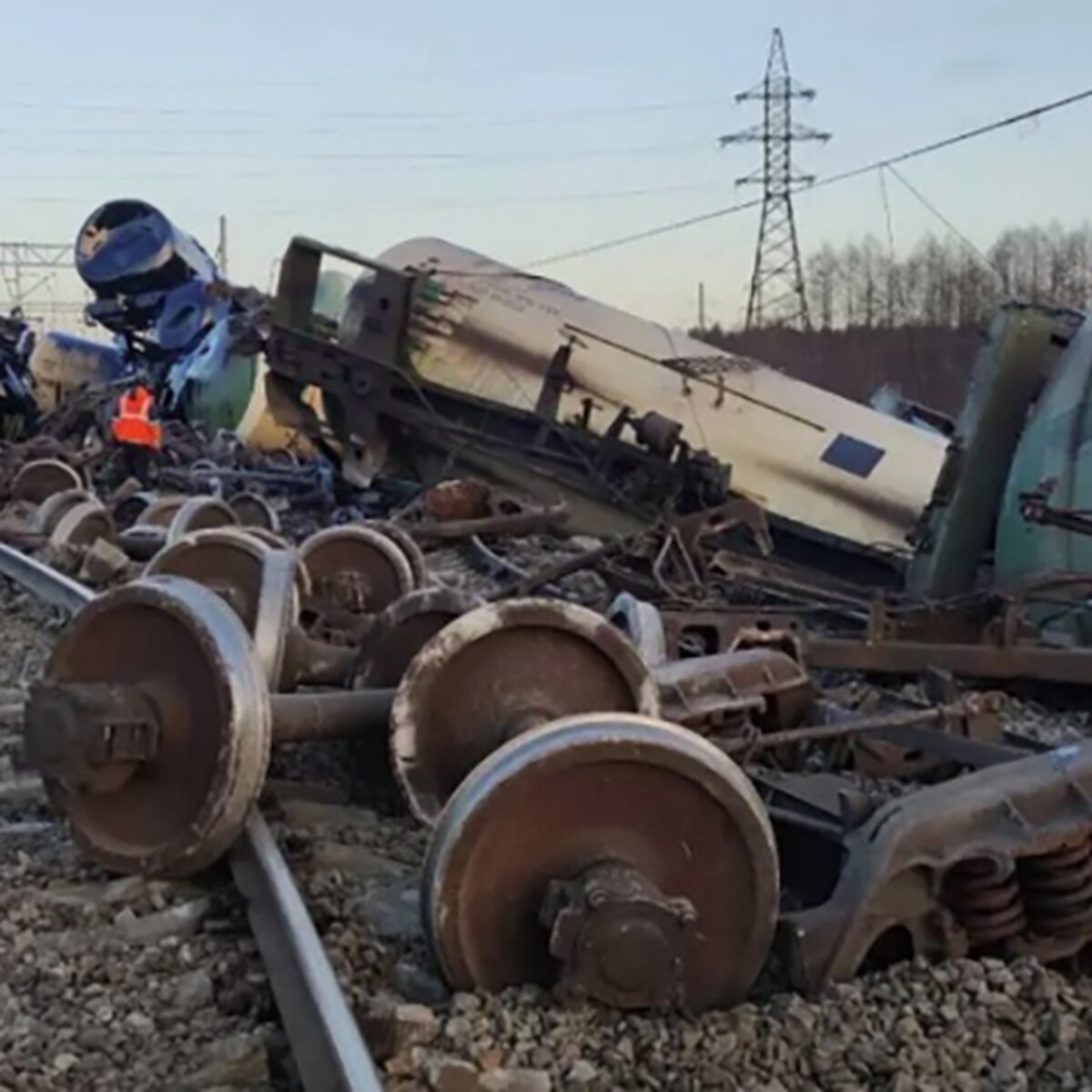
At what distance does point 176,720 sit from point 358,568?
13.0 feet

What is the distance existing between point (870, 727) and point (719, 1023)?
1.57m

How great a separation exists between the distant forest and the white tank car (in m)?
16.7

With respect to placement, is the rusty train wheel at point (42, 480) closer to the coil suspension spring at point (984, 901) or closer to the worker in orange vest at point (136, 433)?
the worker in orange vest at point (136, 433)

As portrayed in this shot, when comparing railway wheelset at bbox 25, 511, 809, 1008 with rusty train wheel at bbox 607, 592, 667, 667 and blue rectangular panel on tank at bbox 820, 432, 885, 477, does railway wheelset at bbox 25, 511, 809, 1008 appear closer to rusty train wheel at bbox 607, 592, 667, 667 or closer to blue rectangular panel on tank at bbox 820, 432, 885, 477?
rusty train wheel at bbox 607, 592, 667, 667

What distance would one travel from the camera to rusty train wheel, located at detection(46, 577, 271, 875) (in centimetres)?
362

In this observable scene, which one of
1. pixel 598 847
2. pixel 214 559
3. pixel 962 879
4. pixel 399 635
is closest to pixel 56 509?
pixel 214 559

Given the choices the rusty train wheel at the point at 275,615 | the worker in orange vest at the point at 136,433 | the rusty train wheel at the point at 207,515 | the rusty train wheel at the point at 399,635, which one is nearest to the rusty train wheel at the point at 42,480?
the worker in orange vest at the point at 136,433

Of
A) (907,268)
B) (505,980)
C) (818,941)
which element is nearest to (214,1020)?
(505,980)

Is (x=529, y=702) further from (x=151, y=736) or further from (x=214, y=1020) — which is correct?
(x=214, y=1020)

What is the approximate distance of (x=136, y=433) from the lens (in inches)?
630

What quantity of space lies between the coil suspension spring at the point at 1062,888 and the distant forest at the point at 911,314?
2583 cm

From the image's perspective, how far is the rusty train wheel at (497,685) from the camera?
403 cm

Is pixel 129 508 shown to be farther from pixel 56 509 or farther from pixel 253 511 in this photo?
pixel 253 511

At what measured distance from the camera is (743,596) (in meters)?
8.50
